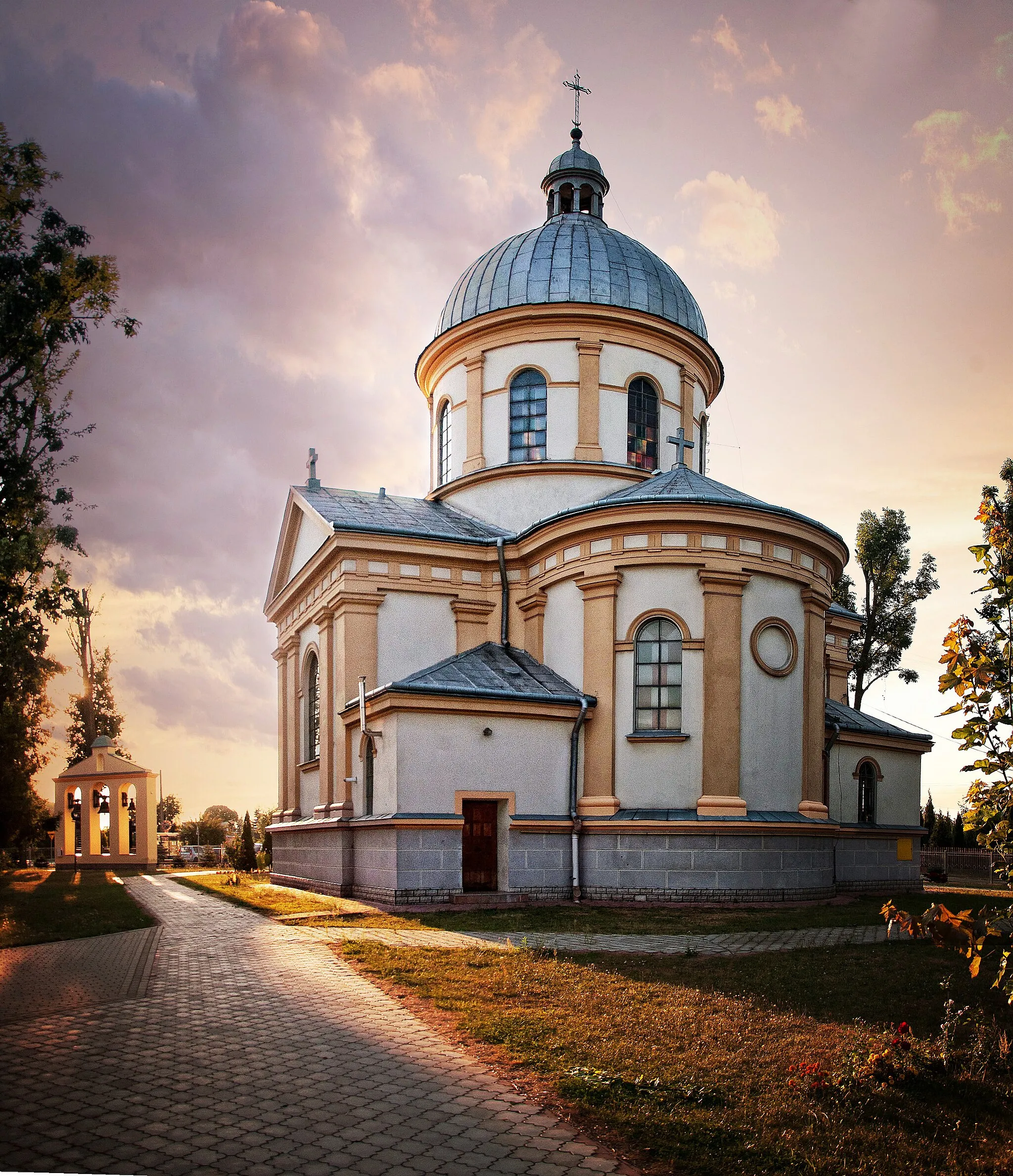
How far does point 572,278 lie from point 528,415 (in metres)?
3.65

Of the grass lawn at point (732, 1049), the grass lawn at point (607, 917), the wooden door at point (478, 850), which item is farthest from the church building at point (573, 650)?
the grass lawn at point (732, 1049)

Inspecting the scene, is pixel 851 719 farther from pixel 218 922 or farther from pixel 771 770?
pixel 218 922

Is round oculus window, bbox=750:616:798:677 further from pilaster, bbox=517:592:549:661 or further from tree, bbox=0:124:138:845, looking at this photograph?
tree, bbox=0:124:138:845

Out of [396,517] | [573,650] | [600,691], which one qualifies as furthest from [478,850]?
[396,517]

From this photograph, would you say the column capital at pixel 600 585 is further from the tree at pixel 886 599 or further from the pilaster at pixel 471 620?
the tree at pixel 886 599

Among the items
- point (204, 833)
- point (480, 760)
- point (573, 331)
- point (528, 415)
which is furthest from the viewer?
point (204, 833)

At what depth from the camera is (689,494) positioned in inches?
745

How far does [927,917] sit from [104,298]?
1655 centimetres

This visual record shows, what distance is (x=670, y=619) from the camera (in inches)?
728

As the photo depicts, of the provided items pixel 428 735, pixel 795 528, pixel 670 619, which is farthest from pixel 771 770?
pixel 428 735

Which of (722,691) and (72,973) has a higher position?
(722,691)

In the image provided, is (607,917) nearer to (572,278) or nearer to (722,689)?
(722,689)

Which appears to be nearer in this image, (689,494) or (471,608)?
(689,494)

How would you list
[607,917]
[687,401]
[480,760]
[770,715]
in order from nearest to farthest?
[607,917], [480,760], [770,715], [687,401]
